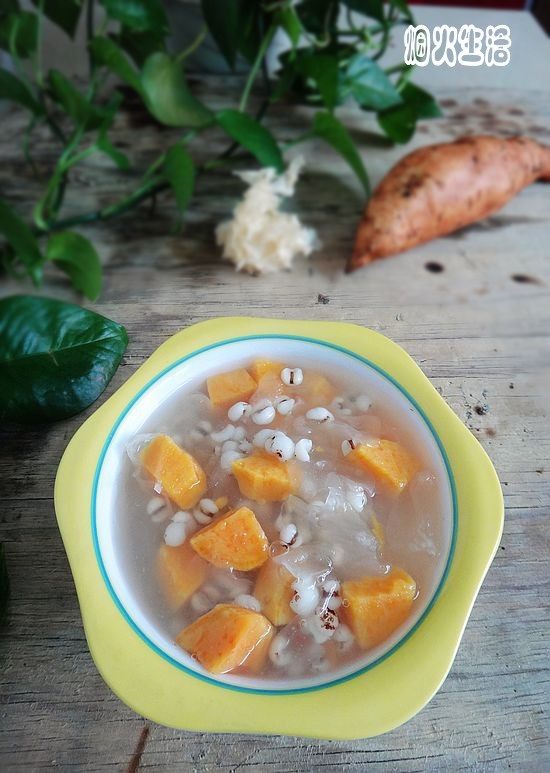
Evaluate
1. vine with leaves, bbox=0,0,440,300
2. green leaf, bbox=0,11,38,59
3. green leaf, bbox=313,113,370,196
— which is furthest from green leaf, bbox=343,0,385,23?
green leaf, bbox=0,11,38,59

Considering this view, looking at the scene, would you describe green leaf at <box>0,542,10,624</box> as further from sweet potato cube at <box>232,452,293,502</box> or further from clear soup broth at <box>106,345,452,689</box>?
sweet potato cube at <box>232,452,293,502</box>

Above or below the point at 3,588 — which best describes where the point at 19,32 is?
above

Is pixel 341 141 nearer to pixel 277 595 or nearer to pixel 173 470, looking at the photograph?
pixel 173 470

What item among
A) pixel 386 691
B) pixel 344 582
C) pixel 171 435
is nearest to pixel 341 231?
pixel 171 435

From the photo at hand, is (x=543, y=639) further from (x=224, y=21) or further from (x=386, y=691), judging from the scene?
(x=224, y=21)

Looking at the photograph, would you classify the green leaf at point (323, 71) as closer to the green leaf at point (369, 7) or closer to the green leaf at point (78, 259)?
the green leaf at point (369, 7)

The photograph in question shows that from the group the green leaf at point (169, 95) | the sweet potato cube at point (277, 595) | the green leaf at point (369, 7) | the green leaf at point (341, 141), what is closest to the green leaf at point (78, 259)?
the green leaf at point (169, 95)

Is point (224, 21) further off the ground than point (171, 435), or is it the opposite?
point (224, 21)

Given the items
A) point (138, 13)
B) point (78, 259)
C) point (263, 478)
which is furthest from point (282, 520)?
point (138, 13)
